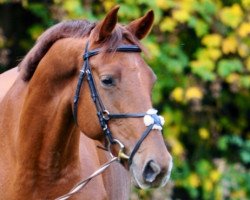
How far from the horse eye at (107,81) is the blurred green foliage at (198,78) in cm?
356

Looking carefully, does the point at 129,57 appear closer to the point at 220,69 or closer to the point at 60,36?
the point at 60,36

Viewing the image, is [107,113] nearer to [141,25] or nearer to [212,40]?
[141,25]

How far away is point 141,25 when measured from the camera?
14.5 ft

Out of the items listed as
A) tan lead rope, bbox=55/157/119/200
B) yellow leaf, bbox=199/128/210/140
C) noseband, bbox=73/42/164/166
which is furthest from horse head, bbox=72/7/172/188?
yellow leaf, bbox=199/128/210/140

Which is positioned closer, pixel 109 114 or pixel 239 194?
pixel 109 114

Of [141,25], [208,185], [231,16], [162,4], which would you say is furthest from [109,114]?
[208,185]

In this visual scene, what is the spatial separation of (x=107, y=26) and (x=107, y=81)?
0.27m

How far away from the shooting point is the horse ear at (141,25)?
4395mm

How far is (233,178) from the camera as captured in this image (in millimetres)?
9227

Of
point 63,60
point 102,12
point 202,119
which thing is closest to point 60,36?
point 63,60

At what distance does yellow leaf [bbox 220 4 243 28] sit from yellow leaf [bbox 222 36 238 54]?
0.17 m

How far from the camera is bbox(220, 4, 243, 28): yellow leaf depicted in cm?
829

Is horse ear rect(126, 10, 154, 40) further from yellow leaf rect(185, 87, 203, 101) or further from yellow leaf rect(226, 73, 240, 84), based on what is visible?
yellow leaf rect(226, 73, 240, 84)

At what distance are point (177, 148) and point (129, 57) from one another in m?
4.48
